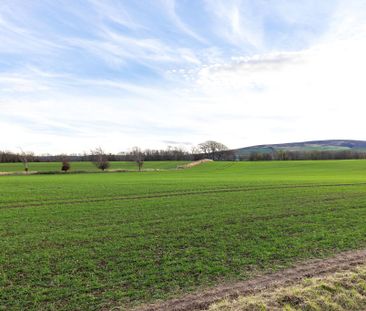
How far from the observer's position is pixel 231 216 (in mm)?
16203

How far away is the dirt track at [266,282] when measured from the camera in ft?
21.3

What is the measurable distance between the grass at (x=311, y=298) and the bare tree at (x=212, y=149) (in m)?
136

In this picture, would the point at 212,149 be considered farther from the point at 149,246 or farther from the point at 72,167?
the point at 149,246

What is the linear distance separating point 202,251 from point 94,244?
4115 millimetres

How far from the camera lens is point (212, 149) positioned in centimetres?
14462

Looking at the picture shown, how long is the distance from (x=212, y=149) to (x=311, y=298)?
455 feet

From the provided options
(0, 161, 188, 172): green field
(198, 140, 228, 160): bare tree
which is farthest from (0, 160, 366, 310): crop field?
(198, 140, 228, 160): bare tree

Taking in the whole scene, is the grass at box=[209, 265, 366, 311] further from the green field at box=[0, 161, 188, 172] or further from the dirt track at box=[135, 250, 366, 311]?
the green field at box=[0, 161, 188, 172]

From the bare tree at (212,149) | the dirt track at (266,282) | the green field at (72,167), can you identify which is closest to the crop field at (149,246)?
the dirt track at (266,282)

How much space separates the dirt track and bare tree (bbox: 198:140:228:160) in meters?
134

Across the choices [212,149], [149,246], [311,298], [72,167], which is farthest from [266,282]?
[212,149]

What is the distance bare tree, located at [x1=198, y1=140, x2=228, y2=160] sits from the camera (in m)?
143

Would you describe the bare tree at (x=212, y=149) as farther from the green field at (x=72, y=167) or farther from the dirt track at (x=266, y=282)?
the dirt track at (x=266, y=282)

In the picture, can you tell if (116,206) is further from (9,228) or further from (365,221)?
(365,221)
